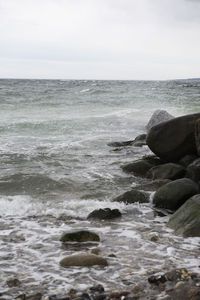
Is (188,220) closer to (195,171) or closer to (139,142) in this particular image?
(195,171)

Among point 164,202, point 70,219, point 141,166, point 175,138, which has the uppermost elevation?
point 175,138

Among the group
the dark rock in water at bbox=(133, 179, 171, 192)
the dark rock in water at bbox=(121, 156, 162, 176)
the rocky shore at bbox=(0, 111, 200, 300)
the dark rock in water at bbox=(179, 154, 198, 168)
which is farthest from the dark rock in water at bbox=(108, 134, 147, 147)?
the dark rock in water at bbox=(133, 179, 171, 192)

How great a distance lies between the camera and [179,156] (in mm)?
8859

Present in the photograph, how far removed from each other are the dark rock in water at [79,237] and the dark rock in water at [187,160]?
408 cm

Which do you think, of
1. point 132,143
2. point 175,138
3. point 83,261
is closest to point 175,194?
point 175,138

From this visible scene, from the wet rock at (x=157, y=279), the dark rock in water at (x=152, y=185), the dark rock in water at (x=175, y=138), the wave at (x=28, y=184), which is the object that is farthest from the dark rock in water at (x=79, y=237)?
the dark rock in water at (x=175, y=138)

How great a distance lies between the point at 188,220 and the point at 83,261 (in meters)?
1.76

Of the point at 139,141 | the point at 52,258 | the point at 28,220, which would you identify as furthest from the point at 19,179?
the point at 139,141

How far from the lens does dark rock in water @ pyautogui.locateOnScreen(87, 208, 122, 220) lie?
5.94 meters

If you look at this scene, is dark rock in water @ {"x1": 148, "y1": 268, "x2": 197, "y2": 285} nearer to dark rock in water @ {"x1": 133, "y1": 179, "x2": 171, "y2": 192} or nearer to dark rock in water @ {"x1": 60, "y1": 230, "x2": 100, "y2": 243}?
dark rock in water @ {"x1": 60, "y1": 230, "x2": 100, "y2": 243}

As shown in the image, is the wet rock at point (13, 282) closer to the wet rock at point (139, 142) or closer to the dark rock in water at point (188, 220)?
the dark rock in water at point (188, 220)

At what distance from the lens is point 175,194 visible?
6.43m

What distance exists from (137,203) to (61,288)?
3.12 metres

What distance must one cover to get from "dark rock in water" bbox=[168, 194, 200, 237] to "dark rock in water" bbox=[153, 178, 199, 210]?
742 mm
